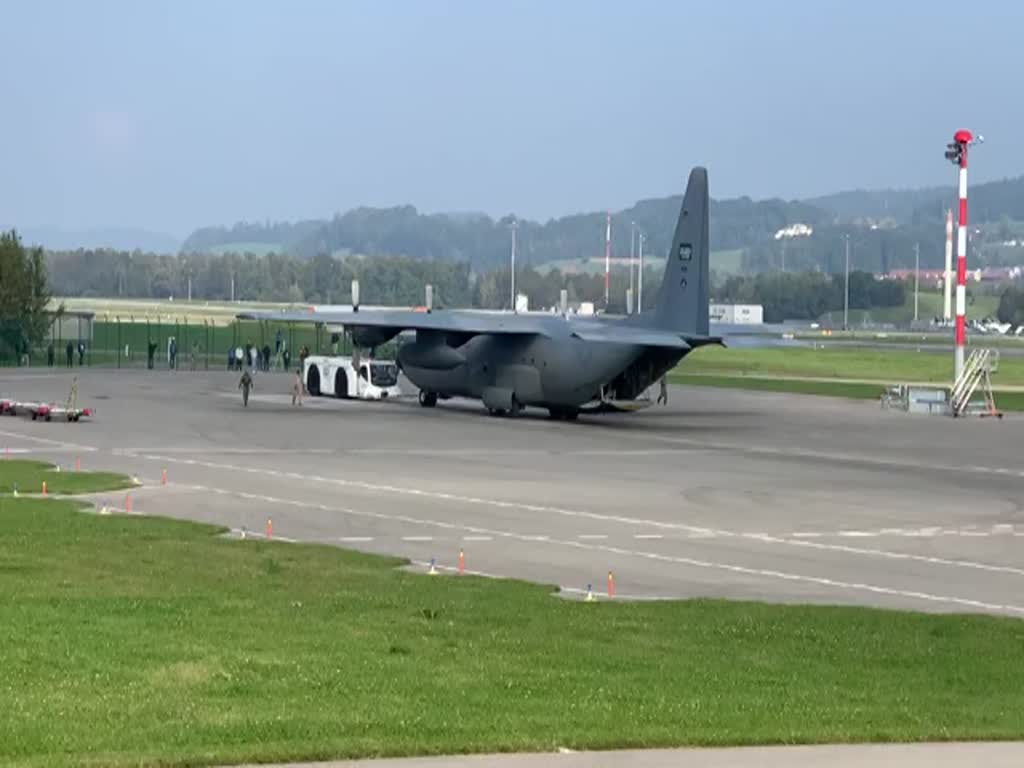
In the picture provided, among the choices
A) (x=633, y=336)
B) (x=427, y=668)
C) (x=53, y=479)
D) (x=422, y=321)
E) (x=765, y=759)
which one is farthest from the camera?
(x=422, y=321)

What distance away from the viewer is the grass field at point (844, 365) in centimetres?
9419

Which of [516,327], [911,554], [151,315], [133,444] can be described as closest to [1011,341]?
[151,315]

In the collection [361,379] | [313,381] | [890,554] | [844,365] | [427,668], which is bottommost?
[890,554]

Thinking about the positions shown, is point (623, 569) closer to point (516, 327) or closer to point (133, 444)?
point (133, 444)

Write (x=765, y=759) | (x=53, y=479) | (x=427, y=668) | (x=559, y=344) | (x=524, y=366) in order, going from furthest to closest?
(x=524, y=366) → (x=559, y=344) → (x=53, y=479) → (x=427, y=668) → (x=765, y=759)

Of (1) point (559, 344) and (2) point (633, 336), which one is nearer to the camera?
(2) point (633, 336)

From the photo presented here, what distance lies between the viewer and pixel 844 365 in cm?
10288

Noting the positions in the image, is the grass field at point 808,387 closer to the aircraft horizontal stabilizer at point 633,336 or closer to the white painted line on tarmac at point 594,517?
the aircraft horizontal stabilizer at point 633,336

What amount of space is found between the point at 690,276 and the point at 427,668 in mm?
39585

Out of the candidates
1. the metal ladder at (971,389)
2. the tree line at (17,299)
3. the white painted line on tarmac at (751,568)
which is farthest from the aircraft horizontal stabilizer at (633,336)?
the tree line at (17,299)

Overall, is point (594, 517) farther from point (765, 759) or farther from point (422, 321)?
point (422, 321)

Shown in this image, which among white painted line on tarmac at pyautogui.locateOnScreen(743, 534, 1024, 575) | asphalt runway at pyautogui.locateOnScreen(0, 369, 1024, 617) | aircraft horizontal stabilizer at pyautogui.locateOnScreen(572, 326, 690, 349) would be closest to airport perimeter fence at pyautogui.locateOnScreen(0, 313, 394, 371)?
asphalt runway at pyautogui.locateOnScreen(0, 369, 1024, 617)

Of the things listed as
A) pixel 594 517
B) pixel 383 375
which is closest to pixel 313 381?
pixel 383 375

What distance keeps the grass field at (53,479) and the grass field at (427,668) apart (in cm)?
1085
